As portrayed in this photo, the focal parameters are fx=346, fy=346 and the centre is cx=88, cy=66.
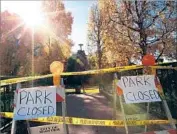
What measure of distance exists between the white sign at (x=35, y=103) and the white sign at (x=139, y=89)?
130 centimetres

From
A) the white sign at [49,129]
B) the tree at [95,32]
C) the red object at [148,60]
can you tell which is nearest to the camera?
the white sign at [49,129]

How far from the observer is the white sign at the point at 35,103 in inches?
222

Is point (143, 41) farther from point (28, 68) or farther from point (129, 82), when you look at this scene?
point (28, 68)

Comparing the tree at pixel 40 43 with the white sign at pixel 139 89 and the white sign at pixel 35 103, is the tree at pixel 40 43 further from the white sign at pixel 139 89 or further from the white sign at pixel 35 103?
the white sign at pixel 35 103


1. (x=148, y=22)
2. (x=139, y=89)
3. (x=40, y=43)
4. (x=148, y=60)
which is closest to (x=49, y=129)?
(x=139, y=89)

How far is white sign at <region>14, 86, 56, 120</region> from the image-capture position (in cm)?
564

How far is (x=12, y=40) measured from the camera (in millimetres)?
31328

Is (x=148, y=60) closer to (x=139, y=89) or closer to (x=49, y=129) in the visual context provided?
(x=139, y=89)

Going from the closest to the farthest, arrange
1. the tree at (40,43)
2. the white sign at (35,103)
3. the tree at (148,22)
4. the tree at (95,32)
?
the white sign at (35,103) < the tree at (148,22) < the tree at (95,32) < the tree at (40,43)

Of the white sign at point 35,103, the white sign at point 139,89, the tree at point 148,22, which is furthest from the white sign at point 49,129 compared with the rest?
the tree at point 148,22

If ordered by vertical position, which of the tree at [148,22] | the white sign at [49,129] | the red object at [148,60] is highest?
the tree at [148,22]

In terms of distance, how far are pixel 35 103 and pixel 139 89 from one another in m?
1.89

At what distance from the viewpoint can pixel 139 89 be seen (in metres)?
6.27

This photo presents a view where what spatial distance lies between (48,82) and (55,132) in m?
9.57
